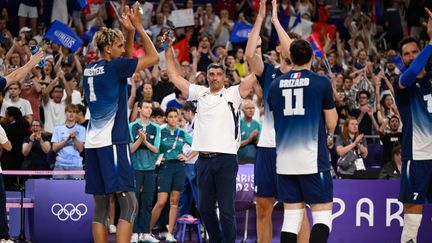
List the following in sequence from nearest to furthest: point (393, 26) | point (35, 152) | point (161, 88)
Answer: point (35, 152)
point (161, 88)
point (393, 26)

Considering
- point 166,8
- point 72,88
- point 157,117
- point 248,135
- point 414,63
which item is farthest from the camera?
point 166,8

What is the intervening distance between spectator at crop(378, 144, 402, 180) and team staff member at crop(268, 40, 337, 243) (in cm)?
725

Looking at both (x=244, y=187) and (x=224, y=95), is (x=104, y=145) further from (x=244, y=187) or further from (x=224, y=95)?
(x=244, y=187)

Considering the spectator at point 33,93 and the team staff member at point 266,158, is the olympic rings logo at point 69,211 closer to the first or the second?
the spectator at point 33,93

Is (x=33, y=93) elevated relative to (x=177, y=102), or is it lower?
elevated

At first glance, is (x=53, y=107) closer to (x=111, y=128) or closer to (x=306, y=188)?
(x=111, y=128)

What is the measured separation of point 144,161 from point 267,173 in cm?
425

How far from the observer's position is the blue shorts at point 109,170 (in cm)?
972

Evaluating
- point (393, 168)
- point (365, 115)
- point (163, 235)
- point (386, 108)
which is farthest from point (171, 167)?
point (386, 108)

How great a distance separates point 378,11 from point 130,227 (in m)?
18.1

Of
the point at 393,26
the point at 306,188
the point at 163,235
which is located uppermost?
the point at 393,26

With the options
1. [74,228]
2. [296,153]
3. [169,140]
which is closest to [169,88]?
[169,140]

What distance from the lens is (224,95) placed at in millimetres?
11023

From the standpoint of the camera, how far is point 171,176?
15.1m
